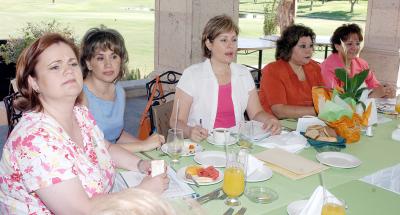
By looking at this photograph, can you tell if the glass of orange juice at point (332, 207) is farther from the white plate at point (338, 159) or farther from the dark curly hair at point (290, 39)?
the dark curly hair at point (290, 39)

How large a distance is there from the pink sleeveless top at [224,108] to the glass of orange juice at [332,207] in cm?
152

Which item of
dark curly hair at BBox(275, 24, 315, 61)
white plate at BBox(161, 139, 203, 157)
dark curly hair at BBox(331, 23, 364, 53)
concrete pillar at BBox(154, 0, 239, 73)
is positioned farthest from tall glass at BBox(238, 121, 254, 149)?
concrete pillar at BBox(154, 0, 239, 73)

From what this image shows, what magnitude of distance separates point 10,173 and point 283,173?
117 cm

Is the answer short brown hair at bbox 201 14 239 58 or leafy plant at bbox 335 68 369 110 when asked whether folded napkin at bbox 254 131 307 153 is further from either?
short brown hair at bbox 201 14 239 58

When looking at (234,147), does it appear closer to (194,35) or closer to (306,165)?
(306,165)

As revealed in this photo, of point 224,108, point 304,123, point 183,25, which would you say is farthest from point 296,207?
point 183,25

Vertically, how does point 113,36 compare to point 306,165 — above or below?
above

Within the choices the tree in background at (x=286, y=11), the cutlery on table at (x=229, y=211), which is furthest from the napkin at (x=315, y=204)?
the tree in background at (x=286, y=11)

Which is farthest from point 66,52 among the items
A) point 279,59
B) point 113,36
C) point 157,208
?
point 279,59

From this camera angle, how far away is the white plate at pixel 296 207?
1581 mm

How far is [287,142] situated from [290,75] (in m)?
1.11

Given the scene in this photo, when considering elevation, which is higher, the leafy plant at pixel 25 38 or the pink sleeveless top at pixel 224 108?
the leafy plant at pixel 25 38

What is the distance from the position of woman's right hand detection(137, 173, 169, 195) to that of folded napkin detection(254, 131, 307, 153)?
30.8 inches

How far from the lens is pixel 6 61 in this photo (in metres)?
5.57
